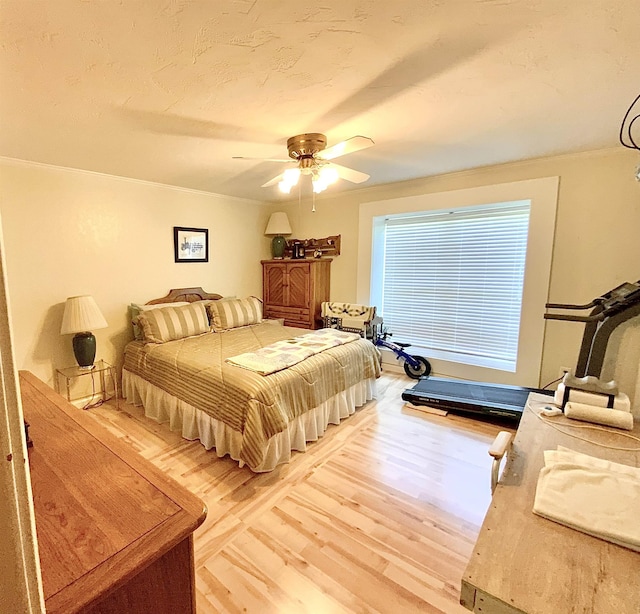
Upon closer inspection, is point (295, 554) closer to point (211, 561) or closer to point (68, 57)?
point (211, 561)

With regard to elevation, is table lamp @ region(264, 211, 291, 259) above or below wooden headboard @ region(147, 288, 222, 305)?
above

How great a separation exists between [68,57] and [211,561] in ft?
7.84

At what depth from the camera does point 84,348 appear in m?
3.05

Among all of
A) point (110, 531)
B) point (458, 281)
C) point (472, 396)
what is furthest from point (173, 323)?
point (458, 281)

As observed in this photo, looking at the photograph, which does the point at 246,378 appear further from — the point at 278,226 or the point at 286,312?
the point at 278,226

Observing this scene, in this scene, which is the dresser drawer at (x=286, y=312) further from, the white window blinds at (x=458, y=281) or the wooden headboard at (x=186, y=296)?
the white window blinds at (x=458, y=281)

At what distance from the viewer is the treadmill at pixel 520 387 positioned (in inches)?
76.8

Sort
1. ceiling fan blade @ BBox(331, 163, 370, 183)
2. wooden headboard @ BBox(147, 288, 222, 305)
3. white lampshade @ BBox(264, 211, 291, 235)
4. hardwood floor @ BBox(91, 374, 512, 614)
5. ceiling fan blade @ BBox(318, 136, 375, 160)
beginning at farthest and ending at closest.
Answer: white lampshade @ BBox(264, 211, 291, 235) < wooden headboard @ BBox(147, 288, 222, 305) < ceiling fan blade @ BBox(331, 163, 370, 183) < ceiling fan blade @ BBox(318, 136, 375, 160) < hardwood floor @ BBox(91, 374, 512, 614)

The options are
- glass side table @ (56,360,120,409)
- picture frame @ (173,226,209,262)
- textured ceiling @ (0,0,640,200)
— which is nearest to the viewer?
textured ceiling @ (0,0,640,200)

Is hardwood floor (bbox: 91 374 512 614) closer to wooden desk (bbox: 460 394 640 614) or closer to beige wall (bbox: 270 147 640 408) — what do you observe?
wooden desk (bbox: 460 394 640 614)

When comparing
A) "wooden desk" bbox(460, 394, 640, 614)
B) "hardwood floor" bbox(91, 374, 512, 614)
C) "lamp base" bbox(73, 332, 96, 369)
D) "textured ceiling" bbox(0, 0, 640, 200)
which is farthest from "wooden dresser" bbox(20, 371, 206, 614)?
"lamp base" bbox(73, 332, 96, 369)

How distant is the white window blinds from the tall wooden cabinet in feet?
2.67

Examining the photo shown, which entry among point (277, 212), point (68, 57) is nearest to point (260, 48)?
point (68, 57)

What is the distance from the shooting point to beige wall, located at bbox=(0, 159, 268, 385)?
2.90 meters
